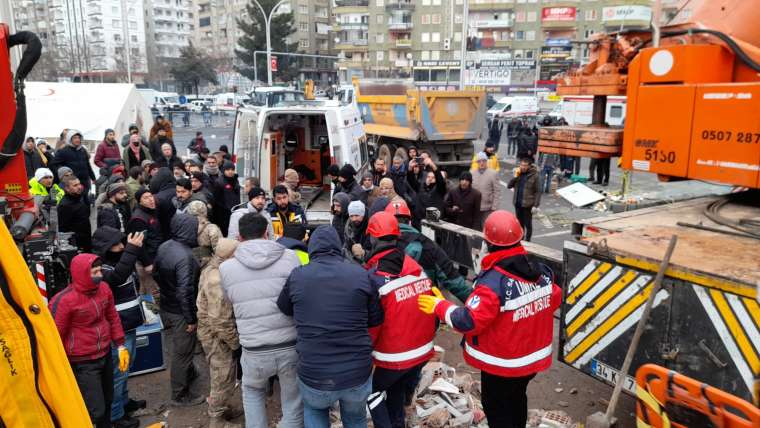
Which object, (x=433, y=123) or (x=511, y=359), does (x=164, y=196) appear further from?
(x=433, y=123)

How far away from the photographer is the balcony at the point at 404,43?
231ft

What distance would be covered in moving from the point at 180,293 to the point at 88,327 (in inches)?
34.1

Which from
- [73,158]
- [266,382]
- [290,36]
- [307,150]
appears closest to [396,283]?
[266,382]

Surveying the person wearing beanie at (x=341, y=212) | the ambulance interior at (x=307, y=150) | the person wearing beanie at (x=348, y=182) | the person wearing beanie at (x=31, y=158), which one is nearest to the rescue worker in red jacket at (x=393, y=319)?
the person wearing beanie at (x=341, y=212)

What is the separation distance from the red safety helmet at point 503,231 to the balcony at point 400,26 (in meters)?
70.2

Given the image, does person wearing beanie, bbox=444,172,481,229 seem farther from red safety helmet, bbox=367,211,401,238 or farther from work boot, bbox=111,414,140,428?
work boot, bbox=111,414,140,428

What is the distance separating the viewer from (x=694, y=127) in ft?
13.1

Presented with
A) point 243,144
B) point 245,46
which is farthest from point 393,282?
point 245,46

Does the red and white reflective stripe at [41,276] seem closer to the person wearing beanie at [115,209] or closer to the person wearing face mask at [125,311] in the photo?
the person wearing face mask at [125,311]

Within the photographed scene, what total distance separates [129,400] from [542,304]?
3.54 metres

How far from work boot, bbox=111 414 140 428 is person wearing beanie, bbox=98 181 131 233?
2.02m

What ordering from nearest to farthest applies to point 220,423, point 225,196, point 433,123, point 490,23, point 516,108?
point 220,423 < point 225,196 < point 433,123 < point 516,108 < point 490,23

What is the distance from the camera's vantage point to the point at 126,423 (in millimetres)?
4652

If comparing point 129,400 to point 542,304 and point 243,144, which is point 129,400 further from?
point 243,144
